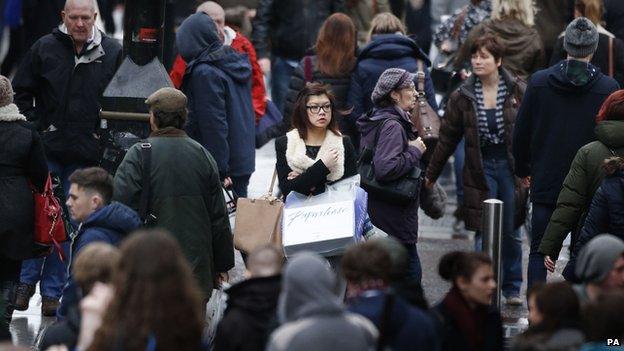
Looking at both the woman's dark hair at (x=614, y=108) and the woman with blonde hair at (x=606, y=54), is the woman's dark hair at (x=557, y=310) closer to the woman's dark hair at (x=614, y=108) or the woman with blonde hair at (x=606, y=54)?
the woman's dark hair at (x=614, y=108)

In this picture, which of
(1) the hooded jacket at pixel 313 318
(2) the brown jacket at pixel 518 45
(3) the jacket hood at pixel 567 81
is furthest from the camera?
(2) the brown jacket at pixel 518 45

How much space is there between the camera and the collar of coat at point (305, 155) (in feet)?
36.4

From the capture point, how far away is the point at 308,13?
17500 millimetres

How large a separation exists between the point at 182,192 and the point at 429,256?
180 inches

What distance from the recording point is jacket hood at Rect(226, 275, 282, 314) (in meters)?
8.04

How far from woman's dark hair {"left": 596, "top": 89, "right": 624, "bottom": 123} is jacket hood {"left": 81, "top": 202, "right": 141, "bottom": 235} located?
298 centimetres

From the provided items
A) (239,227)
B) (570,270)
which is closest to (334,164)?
(239,227)

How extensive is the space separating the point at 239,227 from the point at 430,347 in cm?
354

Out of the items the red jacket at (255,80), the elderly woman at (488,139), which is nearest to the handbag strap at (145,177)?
the elderly woman at (488,139)

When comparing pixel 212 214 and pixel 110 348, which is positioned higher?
pixel 110 348

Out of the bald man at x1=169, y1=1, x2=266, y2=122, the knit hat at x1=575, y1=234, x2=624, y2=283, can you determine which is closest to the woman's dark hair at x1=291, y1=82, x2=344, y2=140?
the bald man at x1=169, y1=1, x2=266, y2=122

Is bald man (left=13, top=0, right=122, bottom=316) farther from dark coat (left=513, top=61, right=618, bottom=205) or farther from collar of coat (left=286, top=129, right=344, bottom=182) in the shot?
dark coat (left=513, top=61, right=618, bottom=205)

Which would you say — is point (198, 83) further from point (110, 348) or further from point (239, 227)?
point (110, 348)

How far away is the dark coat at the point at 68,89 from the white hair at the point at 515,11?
3548mm
